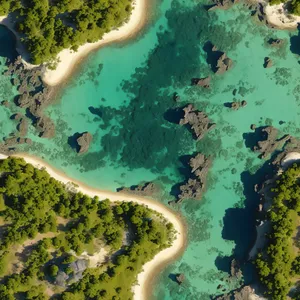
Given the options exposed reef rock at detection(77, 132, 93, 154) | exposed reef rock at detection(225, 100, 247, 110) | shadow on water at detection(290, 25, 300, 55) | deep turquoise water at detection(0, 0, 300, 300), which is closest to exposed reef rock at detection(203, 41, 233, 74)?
deep turquoise water at detection(0, 0, 300, 300)

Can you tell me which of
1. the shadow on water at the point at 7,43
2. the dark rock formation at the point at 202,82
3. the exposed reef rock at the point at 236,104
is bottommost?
the exposed reef rock at the point at 236,104

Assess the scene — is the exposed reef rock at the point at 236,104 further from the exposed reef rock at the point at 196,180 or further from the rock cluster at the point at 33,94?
the rock cluster at the point at 33,94

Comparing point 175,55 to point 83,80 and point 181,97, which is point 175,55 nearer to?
point 181,97

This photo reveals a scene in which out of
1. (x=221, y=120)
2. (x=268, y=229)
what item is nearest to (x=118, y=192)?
(x=221, y=120)

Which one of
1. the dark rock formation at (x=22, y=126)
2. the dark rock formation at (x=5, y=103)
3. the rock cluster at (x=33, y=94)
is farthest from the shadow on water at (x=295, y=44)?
the dark rock formation at (x=5, y=103)

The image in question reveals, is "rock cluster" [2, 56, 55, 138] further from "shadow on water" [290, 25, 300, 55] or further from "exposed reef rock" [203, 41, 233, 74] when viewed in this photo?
"shadow on water" [290, 25, 300, 55]

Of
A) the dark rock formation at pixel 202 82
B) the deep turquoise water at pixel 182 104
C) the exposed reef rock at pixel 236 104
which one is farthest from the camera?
the deep turquoise water at pixel 182 104
